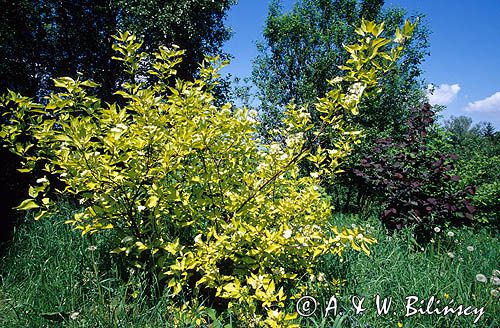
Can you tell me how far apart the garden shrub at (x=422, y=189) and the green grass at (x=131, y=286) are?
1.78 ft

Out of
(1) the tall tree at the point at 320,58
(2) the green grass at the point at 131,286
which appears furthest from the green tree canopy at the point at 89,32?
(2) the green grass at the point at 131,286

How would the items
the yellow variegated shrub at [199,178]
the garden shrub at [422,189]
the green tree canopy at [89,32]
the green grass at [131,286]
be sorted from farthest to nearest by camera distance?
the green tree canopy at [89,32]
the garden shrub at [422,189]
the green grass at [131,286]
the yellow variegated shrub at [199,178]

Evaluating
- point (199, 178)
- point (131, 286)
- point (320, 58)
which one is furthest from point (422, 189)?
point (320, 58)

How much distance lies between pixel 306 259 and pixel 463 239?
287cm

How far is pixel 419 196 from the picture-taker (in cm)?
404

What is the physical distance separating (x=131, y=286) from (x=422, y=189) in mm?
3449

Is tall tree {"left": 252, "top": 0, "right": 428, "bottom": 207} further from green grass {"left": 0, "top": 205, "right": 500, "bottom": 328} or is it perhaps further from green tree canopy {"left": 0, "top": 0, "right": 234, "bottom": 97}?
green grass {"left": 0, "top": 205, "right": 500, "bottom": 328}

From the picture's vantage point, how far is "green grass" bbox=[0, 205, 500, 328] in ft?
6.72

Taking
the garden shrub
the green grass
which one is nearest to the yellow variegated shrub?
the green grass

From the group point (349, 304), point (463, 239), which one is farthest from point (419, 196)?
point (349, 304)

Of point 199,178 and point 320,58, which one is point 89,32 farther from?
point 199,178

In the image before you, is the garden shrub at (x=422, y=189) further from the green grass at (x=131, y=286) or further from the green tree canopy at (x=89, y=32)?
the green tree canopy at (x=89, y=32)

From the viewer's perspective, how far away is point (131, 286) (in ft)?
8.10

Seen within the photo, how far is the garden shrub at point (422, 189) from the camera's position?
3816 mm
